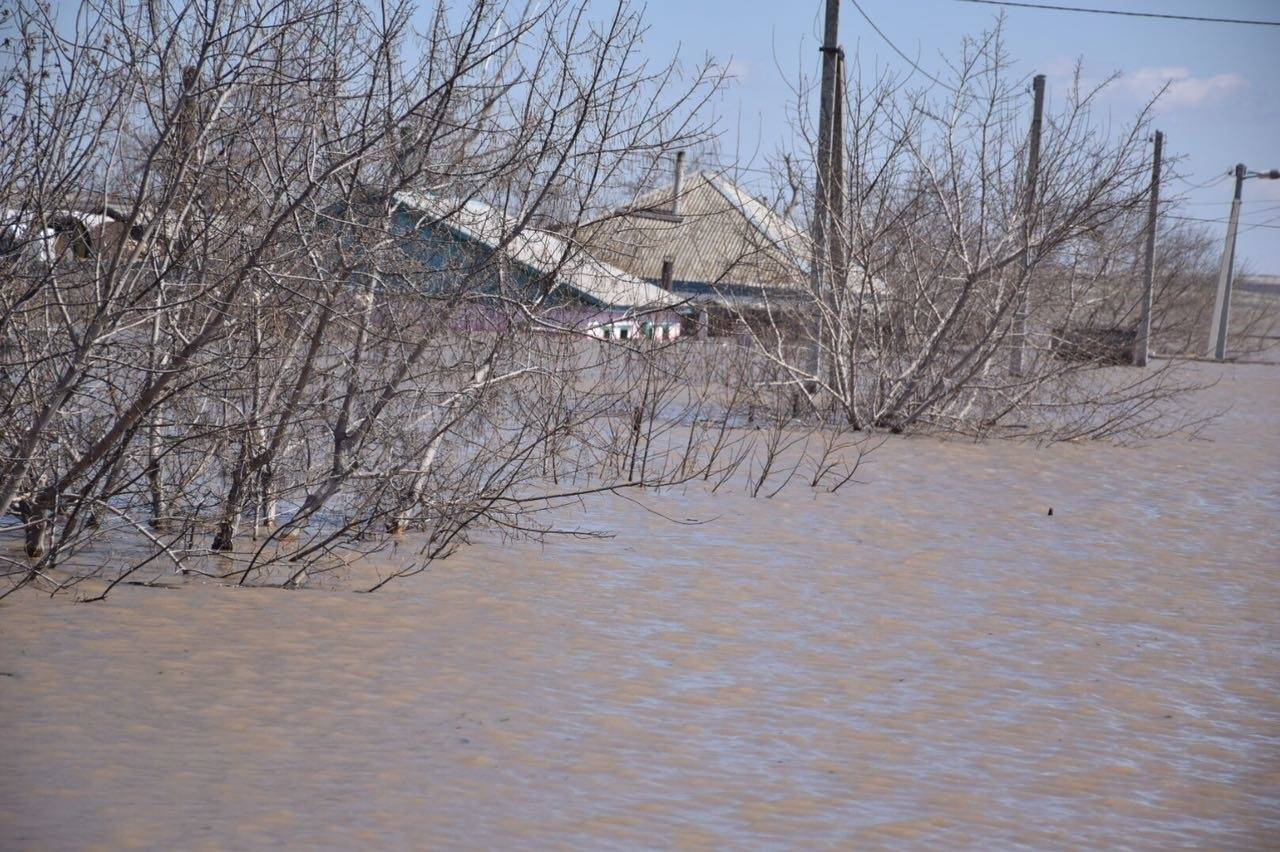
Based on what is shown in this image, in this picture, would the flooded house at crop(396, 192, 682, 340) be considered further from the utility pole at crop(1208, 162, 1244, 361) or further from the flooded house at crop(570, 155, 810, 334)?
the utility pole at crop(1208, 162, 1244, 361)

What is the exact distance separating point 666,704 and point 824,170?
35.4 feet

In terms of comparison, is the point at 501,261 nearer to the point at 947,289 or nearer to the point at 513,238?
the point at 513,238

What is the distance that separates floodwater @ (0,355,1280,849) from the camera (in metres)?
4.24

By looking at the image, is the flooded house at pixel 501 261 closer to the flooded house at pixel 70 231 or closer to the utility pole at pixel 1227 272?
the flooded house at pixel 70 231

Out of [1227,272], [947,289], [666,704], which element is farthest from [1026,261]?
[1227,272]

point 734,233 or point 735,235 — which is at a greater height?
point 735,235

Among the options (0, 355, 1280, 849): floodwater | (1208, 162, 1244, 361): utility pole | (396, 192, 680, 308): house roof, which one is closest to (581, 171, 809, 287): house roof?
(396, 192, 680, 308): house roof

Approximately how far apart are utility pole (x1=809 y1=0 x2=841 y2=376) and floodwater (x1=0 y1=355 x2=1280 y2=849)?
6202mm

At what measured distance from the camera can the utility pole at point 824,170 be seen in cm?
1475

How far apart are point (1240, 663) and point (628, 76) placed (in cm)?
423

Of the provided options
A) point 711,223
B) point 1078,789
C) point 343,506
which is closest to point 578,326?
point 343,506

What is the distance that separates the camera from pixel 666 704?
5.46 metres

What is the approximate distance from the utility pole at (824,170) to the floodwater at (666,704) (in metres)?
6.20

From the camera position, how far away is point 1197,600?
8.11m
